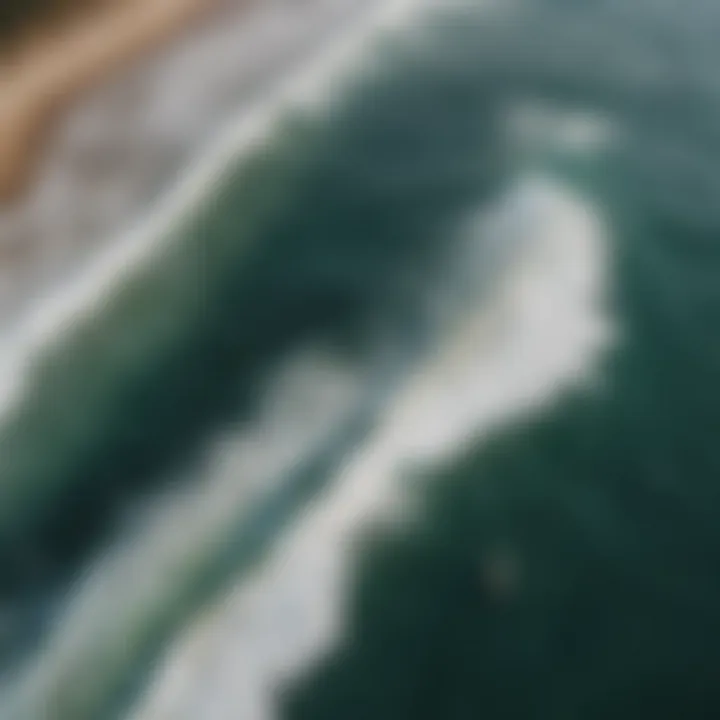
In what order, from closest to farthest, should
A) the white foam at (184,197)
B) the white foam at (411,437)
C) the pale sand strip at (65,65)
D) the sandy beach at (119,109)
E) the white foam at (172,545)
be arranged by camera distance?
the white foam at (172,545)
the white foam at (411,437)
the white foam at (184,197)
the sandy beach at (119,109)
the pale sand strip at (65,65)

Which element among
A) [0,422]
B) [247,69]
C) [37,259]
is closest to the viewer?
[0,422]

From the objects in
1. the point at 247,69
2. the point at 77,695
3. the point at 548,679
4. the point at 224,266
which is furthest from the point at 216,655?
the point at 247,69

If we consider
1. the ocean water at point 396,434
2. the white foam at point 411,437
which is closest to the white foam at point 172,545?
the ocean water at point 396,434

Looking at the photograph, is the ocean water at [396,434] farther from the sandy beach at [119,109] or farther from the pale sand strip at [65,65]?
the pale sand strip at [65,65]

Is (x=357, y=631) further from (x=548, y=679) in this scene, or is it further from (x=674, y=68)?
(x=674, y=68)

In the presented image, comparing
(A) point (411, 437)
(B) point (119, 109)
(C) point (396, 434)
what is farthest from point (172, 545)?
(B) point (119, 109)

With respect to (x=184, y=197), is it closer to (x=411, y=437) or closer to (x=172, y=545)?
(x=411, y=437)
